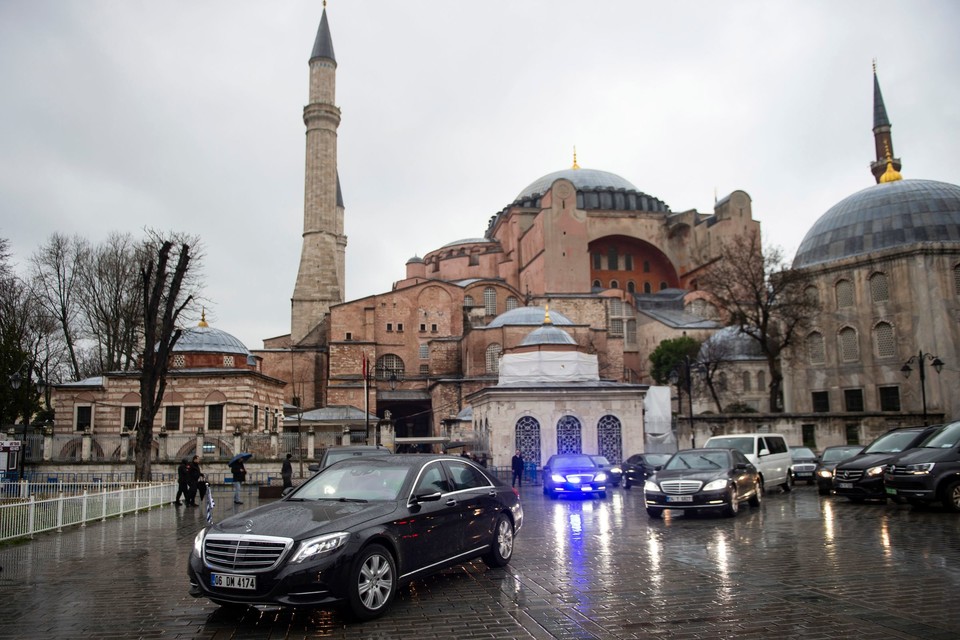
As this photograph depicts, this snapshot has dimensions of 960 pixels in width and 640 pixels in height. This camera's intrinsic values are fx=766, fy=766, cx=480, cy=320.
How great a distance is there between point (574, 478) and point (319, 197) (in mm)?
35014

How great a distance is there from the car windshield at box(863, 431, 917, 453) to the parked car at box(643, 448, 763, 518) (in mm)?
3016

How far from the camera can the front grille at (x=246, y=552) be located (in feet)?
18.9

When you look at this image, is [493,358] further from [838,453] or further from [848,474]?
[848,474]

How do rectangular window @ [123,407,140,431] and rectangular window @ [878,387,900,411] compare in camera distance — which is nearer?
rectangular window @ [123,407,140,431]

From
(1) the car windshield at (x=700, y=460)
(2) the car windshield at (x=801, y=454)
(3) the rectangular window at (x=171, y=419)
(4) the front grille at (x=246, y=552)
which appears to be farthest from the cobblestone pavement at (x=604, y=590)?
(3) the rectangular window at (x=171, y=419)

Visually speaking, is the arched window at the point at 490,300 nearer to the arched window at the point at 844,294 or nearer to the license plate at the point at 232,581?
the arched window at the point at 844,294

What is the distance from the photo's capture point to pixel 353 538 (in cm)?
591

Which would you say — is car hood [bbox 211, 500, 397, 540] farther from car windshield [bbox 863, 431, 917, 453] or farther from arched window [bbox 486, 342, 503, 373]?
arched window [bbox 486, 342, 503, 373]

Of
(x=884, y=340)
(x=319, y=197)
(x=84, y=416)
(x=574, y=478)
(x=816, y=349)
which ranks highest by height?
(x=319, y=197)

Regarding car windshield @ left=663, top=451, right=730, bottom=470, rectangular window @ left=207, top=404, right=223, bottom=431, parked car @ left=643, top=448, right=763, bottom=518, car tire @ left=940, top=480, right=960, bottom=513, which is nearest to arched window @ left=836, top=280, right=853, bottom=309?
parked car @ left=643, top=448, right=763, bottom=518

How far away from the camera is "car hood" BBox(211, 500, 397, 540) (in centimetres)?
595

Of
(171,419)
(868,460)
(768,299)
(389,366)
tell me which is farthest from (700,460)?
(389,366)

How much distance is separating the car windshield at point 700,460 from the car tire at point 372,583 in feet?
29.9

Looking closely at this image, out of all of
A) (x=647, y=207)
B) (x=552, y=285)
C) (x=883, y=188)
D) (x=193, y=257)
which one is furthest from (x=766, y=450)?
(x=647, y=207)
